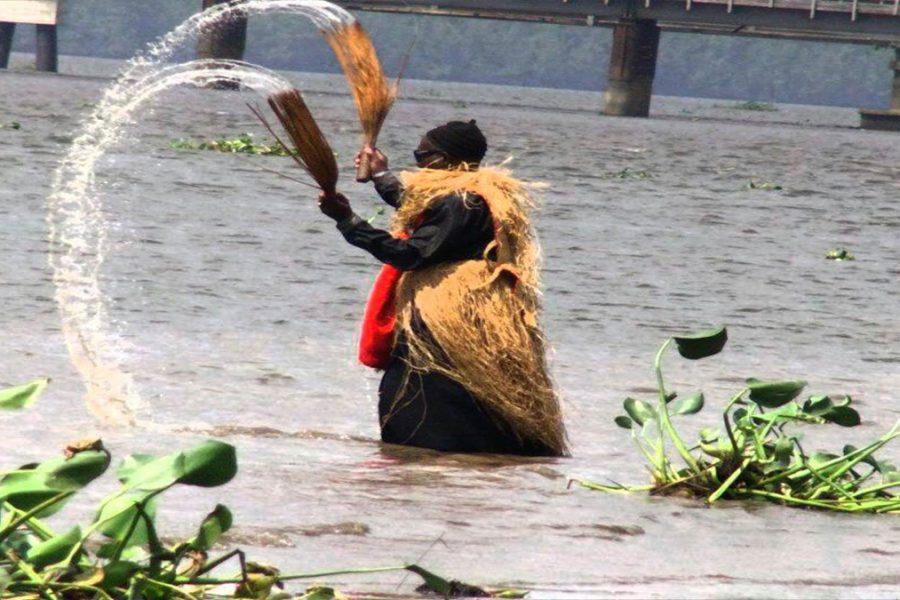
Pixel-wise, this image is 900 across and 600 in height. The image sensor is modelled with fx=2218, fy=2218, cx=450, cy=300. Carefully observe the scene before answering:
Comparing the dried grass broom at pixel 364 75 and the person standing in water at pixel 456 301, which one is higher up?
the dried grass broom at pixel 364 75

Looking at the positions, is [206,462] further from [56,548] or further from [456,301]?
[456,301]

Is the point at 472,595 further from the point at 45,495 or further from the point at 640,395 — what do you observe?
the point at 640,395

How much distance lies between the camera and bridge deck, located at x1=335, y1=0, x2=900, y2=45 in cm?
8112

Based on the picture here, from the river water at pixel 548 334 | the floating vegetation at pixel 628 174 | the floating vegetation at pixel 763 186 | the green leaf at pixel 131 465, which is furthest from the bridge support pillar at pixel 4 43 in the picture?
the green leaf at pixel 131 465

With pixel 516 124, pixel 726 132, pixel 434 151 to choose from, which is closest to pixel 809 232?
pixel 434 151

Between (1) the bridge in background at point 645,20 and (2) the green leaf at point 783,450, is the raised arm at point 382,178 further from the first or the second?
(1) the bridge in background at point 645,20

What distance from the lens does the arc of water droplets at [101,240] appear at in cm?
890

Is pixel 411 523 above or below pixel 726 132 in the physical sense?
above

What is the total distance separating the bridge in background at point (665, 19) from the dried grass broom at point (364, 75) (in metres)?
72.8

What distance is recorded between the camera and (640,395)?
11.8 metres

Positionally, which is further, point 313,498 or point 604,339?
A: point 604,339

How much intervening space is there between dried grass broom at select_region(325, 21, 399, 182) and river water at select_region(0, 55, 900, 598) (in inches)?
53.9

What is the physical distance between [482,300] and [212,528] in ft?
10.4

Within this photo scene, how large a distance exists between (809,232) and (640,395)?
1554cm
